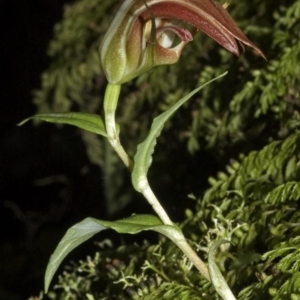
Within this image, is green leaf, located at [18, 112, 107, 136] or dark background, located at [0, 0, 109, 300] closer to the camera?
green leaf, located at [18, 112, 107, 136]

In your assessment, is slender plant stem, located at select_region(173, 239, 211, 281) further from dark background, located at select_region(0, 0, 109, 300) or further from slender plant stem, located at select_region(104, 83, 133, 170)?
dark background, located at select_region(0, 0, 109, 300)

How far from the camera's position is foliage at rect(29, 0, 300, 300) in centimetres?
64

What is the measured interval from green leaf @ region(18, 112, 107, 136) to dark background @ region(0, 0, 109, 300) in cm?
117

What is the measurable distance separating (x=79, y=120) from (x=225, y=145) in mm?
583

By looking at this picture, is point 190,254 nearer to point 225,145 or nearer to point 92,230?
point 92,230

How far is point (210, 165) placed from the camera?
1.31 m

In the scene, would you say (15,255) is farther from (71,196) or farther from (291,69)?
(291,69)

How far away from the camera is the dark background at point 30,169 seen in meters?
1.90

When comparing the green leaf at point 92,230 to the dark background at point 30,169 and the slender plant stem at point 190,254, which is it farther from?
the dark background at point 30,169

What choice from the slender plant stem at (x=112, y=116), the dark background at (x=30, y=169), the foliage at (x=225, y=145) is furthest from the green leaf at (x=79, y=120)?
the dark background at (x=30, y=169)

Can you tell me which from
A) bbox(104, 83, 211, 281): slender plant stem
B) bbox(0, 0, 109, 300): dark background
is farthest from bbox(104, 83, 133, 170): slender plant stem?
bbox(0, 0, 109, 300): dark background

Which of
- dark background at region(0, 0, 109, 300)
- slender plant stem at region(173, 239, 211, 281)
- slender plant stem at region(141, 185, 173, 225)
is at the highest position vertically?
dark background at region(0, 0, 109, 300)

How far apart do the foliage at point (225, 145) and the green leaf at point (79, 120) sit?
149 millimetres

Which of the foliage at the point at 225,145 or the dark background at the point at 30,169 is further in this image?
the dark background at the point at 30,169
